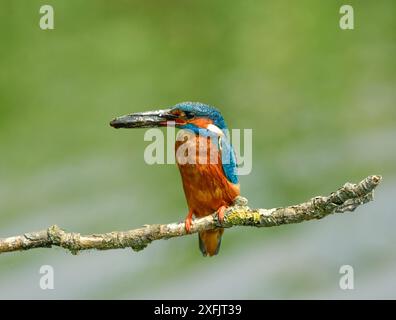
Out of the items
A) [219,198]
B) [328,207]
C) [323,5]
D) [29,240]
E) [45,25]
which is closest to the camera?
[328,207]

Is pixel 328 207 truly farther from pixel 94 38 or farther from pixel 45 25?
pixel 94 38

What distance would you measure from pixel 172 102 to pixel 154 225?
91.2 inches

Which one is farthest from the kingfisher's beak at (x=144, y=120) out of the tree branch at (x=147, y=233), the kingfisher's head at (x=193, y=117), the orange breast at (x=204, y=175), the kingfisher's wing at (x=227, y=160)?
the tree branch at (x=147, y=233)

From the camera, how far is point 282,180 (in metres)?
7.17

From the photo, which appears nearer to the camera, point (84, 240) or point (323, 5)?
point (84, 240)

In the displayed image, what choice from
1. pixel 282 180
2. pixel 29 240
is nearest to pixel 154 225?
pixel 29 240

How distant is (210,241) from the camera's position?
685 centimetres

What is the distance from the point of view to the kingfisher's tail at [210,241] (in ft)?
22.4

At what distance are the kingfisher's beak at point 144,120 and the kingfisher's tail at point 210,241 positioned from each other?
103 centimetres

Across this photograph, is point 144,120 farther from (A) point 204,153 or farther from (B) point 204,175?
(B) point 204,175

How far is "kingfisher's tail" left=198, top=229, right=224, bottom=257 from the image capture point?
6.83 metres

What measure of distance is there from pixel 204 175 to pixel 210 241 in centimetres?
65

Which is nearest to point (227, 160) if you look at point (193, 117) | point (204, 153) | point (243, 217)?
point (204, 153)

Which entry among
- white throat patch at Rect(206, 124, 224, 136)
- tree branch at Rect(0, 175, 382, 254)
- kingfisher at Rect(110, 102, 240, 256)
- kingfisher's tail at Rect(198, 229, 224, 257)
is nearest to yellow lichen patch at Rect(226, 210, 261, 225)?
tree branch at Rect(0, 175, 382, 254)
